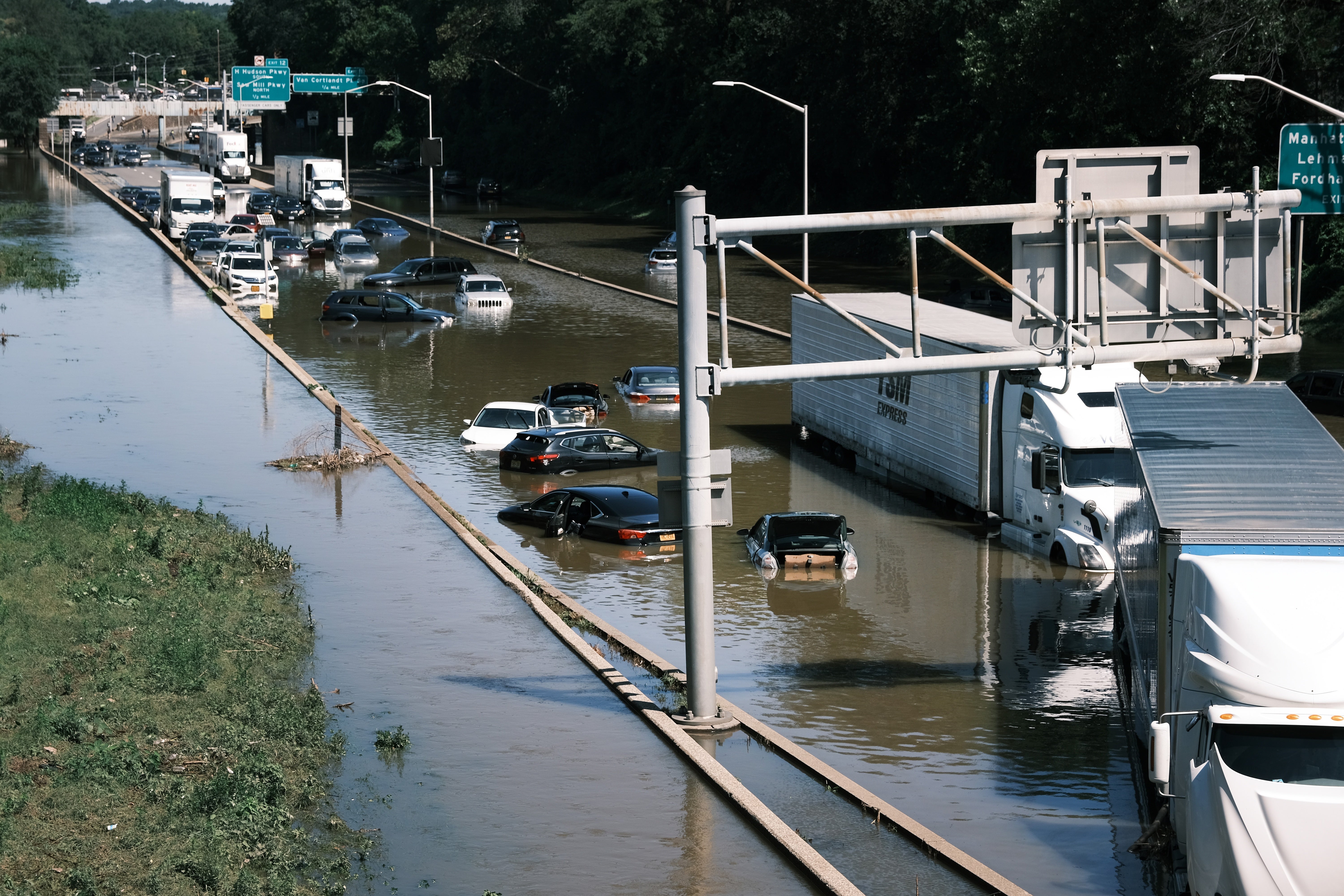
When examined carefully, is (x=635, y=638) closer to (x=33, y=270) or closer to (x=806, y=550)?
(x=806, y=550)

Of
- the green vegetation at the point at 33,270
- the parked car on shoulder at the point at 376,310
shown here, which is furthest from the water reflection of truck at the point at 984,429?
the green vegetation at the point at 33,270

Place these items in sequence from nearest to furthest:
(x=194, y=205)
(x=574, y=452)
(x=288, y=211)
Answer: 1. (x=574, y=452)
2. (x=194, y=205)
3. (x=288, y=211)

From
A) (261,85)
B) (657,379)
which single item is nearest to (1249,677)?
(657,379)

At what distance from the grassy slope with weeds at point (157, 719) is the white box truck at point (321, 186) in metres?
74.9

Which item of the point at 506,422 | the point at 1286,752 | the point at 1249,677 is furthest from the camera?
the point at 506,422

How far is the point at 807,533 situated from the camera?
2833 centimetres

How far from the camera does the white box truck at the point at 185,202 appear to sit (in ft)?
291

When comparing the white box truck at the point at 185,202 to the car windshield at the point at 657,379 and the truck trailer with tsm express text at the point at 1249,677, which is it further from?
the truck trailer with tsm express text at the point at 1249,677

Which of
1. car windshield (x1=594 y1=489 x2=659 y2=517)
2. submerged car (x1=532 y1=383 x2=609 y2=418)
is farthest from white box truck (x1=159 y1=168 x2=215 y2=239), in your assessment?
car windshield (x1=594 y1=489 x2=659 y2=517)

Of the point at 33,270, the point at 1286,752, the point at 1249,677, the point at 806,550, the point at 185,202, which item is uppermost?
the point at 185,202

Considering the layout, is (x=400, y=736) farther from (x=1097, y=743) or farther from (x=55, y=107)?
(x=55, y=107)

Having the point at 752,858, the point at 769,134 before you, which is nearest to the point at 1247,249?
the point at 752,858

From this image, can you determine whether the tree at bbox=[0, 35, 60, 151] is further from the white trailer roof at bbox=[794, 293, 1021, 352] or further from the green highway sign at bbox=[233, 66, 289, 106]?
the white trailer roof at bbox=[794, 293, 1021, 352]

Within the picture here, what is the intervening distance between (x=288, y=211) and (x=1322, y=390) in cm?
7308
